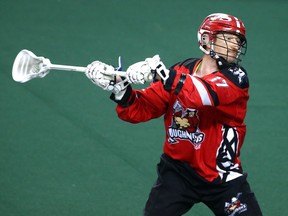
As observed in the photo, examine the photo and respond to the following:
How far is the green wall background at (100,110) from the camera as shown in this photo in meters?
5.63

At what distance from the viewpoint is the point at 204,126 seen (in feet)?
14.1

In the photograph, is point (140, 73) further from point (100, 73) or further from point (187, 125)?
point (187, 125)

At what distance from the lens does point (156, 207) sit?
4422mm

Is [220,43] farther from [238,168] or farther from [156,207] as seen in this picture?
[156,207]

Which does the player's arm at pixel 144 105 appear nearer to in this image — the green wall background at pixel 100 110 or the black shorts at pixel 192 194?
the black shorts at pixel 192 194

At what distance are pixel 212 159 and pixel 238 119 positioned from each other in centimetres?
29

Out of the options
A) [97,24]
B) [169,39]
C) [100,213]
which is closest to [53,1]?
[97,24]

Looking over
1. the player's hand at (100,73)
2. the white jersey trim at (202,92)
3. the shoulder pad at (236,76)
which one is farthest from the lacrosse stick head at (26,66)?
the shoulder pad at (236,76)

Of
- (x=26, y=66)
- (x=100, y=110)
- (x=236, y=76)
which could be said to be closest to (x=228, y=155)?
(x=236, y=76)

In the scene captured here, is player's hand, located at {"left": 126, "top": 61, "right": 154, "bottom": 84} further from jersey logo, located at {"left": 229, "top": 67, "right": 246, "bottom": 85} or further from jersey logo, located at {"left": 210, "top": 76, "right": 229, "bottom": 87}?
jersey logo, located at {"left": 229, "top": 67, "right": 246, "bottom": 85}

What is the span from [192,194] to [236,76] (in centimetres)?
81

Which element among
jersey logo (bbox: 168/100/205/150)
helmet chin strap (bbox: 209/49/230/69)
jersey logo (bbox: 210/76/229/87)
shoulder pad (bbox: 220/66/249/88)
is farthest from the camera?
jersey logo (bbox: 168/100/205/150)

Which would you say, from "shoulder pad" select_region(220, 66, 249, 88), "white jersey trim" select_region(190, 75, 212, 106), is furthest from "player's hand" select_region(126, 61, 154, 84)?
"shoulder pad" select_region(220, 66, 249, 88)

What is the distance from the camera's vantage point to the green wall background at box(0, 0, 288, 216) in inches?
222
